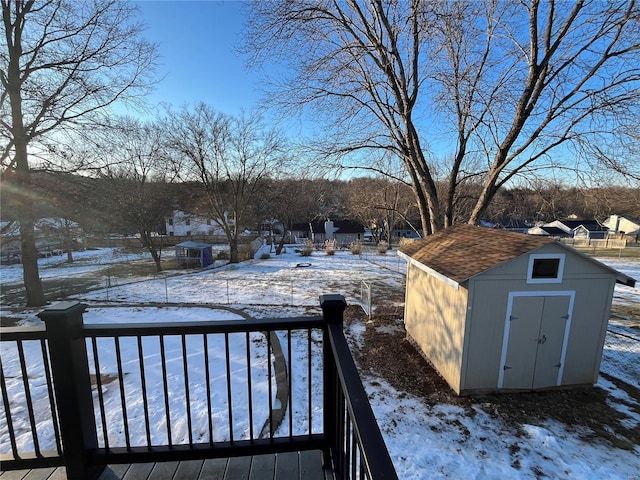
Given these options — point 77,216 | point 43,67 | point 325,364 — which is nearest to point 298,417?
point 325,364

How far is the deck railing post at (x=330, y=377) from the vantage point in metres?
1.79

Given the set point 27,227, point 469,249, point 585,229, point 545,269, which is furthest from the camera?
point 585,229

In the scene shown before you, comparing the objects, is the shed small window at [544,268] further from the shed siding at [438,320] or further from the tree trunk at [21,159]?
the tree trunk at [21,159]

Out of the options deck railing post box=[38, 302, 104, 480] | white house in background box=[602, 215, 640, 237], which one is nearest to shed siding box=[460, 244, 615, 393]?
deck railing post box=[38, 302, 104, 480]

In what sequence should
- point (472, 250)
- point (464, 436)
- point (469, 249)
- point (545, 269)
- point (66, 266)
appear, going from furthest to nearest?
point (66, 266)
point (469, 249)
point (472, 250)
point (545, 269)
point (464, 436)

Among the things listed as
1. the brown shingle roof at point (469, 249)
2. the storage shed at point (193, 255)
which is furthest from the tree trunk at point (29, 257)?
the brown shingle roof at point (469, 249)

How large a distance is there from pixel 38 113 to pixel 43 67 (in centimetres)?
141

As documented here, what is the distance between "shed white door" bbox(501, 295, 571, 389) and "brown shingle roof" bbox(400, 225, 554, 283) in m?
0.85

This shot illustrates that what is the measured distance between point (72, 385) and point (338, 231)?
38.9 m

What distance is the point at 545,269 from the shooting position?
5.04 m

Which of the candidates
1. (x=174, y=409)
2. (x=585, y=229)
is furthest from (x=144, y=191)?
(x=585, y=229)

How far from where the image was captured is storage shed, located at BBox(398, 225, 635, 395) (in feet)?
16.4

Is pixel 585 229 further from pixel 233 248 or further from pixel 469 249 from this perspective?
pixel 469 249

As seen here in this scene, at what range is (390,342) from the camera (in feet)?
24.3
